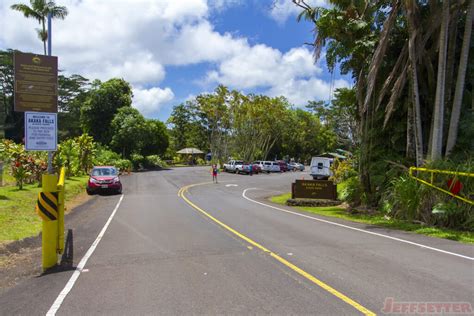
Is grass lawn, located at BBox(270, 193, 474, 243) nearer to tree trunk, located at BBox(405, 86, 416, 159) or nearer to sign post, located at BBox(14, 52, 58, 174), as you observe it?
tree trunk, located at BBox(405, 86, 416, 159)

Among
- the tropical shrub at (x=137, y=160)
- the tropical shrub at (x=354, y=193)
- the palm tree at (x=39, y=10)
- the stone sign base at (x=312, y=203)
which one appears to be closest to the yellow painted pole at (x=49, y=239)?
the tropical shrub at (x=354, y=193)

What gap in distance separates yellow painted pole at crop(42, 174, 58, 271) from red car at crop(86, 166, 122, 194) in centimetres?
1748

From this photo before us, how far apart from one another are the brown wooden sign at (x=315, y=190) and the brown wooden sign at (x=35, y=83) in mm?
15816

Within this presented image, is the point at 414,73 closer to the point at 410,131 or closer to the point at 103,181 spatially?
the point at 410,131

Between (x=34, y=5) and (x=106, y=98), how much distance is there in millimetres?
19661

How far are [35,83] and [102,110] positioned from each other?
52559mm

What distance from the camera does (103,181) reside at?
81.6 feet

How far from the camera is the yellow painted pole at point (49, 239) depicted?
24.3 ft

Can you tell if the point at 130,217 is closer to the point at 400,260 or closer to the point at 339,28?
the point at 400,260

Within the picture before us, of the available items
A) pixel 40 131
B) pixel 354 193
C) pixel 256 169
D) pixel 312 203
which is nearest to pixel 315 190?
pixel 312 203

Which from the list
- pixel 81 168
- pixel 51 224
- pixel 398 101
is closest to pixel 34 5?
pixel 81 168

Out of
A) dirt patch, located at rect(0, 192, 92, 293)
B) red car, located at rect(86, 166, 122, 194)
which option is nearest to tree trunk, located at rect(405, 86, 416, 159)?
dirt patch, located at rect(0, 192, 92, 293)

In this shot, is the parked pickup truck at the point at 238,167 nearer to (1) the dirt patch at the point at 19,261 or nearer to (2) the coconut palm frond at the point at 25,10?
(2) the coconut palm frond at the point at 25,10

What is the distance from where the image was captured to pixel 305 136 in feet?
295
